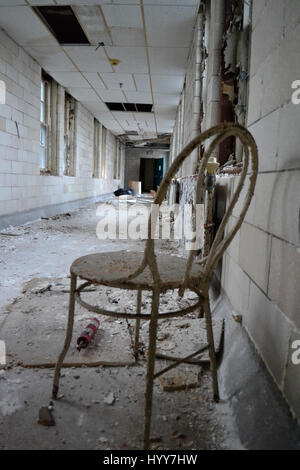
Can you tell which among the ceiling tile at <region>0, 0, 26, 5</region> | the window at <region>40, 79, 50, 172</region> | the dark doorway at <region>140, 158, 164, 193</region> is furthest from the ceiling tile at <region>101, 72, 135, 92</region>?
the dark doorway at <region>140, 158, 164, 193</region>

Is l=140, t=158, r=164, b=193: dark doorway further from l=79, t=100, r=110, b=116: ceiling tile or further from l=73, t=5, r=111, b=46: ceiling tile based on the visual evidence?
l=73, t=5, r=111, b=46: ceiling tile

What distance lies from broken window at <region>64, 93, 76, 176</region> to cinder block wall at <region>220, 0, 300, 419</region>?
26.9ft

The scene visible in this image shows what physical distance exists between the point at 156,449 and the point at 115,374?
449 millimetres

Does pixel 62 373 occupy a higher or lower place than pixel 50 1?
lower

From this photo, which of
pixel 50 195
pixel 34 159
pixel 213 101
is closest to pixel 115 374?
pixel 213 101

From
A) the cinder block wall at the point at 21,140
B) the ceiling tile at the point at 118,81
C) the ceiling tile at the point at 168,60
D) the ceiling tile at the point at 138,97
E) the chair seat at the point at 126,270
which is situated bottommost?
the chair seat at the point at 126,270

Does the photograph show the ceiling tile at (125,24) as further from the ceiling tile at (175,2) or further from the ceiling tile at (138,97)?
the ceiling tile at (138,97)

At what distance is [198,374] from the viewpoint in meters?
1.43

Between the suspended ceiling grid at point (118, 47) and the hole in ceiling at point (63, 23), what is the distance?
9 cm

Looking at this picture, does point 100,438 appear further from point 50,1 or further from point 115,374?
point 50,1

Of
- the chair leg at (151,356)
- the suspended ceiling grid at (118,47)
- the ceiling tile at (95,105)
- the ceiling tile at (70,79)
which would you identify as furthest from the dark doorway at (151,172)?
the chair leg at (151,356)

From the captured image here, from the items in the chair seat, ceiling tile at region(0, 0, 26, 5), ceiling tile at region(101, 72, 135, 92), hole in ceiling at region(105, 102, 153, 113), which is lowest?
the chair seat

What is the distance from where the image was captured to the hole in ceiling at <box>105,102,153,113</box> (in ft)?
31.5

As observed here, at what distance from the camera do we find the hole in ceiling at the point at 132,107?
9.60 meters
